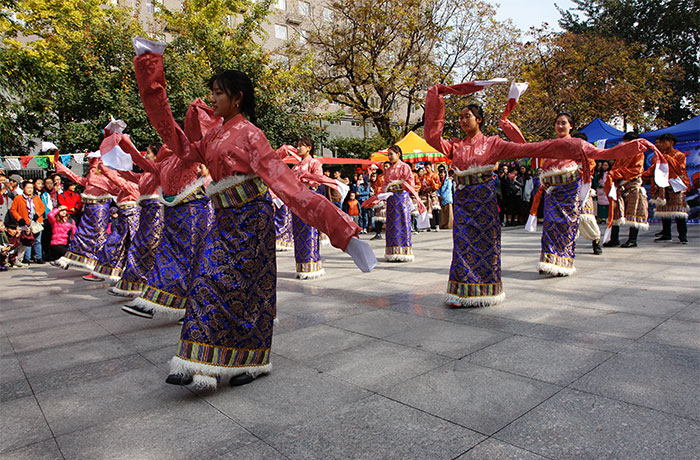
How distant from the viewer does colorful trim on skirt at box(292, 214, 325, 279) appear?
6.31 meters

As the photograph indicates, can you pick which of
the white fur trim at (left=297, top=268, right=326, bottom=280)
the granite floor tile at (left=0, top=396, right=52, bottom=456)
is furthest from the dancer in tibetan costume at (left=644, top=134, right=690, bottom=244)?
the granite floor tile at (left=0, top=396, right=52, bottom=456)

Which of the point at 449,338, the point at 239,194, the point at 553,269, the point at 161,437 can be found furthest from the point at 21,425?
the point at 553,269

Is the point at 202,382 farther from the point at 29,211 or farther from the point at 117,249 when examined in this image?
the point at 29,211

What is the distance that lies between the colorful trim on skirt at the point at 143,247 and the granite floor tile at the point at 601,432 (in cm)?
392

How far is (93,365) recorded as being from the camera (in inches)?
127

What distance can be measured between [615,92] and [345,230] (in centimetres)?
2260

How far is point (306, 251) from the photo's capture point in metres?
6.32

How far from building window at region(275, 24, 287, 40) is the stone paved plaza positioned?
30.0 meters

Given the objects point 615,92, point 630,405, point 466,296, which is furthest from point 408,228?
point 615,92

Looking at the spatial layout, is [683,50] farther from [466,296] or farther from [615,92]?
[466,296]

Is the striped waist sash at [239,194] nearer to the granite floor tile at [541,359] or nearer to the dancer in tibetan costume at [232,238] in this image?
the dancer in tibetan costume at [232,238]

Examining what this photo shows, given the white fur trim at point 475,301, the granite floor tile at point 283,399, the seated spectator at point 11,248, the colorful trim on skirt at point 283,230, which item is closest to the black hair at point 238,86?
the granite floor tile at point 283,399

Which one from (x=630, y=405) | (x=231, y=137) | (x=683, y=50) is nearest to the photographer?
(x=630, y=405)

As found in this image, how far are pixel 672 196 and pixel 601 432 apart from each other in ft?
25.2
